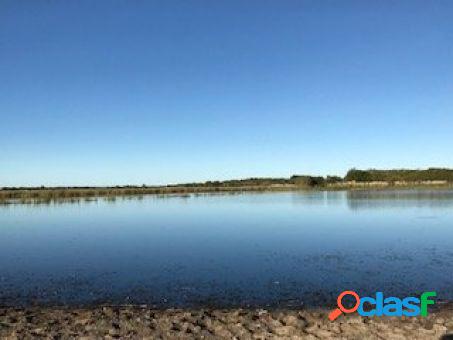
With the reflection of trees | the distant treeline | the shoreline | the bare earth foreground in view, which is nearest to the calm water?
the bare earth foreground

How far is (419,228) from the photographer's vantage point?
27078mm

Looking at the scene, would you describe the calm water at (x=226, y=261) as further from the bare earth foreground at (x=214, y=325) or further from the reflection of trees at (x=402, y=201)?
the reflection of trees at (x=402, y=201)

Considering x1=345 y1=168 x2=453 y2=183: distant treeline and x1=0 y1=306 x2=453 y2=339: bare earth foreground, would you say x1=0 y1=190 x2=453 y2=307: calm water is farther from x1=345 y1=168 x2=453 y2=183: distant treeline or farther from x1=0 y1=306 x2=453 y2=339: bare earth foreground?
x1=345 y1=168 x2=453 y2=183: distant treeline

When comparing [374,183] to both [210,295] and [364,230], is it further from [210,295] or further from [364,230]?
[210,295]

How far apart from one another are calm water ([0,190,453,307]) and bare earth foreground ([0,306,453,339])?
4.86 ft

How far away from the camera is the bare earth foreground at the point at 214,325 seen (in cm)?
942

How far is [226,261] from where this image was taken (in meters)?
18.6

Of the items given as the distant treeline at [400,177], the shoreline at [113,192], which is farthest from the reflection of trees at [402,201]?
the distant treeline at [400,177]

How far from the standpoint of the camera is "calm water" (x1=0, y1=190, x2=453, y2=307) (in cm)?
1367

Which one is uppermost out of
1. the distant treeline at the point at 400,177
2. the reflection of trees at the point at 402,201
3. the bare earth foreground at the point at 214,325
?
the distant treeline at the point at 400,177

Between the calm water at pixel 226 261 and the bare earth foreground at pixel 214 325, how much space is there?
1481mm

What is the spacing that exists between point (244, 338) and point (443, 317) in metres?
5.14

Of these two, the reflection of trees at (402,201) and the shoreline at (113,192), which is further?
the shoreline at (113,192)

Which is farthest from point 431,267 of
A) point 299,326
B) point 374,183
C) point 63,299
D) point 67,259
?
point 374,183
